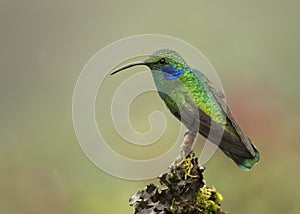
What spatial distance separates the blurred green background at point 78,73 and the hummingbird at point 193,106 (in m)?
0.61

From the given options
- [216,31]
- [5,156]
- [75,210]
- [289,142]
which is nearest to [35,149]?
[5,156]

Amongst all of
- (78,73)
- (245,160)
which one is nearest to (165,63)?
(245,160)

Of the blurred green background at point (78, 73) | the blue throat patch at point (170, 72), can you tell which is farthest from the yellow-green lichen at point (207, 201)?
the blurred green background at point (78, 73)

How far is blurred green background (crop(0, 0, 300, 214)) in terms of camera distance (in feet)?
5.24

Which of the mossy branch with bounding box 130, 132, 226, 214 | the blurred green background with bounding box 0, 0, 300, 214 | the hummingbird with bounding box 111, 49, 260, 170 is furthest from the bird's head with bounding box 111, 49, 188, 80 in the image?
the blurred green background with bounding box 0, 0, 300, 214

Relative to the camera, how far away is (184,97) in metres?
0.97

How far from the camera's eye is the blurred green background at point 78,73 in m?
1.60

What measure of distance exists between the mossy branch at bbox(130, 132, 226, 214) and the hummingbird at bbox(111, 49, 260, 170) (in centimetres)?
7

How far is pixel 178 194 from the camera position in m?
0.92

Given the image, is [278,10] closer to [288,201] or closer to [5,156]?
[288,201]

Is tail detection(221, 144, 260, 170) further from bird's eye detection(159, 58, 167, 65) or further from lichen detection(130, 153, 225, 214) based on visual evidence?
bird's eye detection(159, 58, 167, 65)

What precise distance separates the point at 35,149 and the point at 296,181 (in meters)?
0.82

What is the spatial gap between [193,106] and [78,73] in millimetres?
740

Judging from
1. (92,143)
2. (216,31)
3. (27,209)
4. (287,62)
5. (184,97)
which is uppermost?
(216,31)
